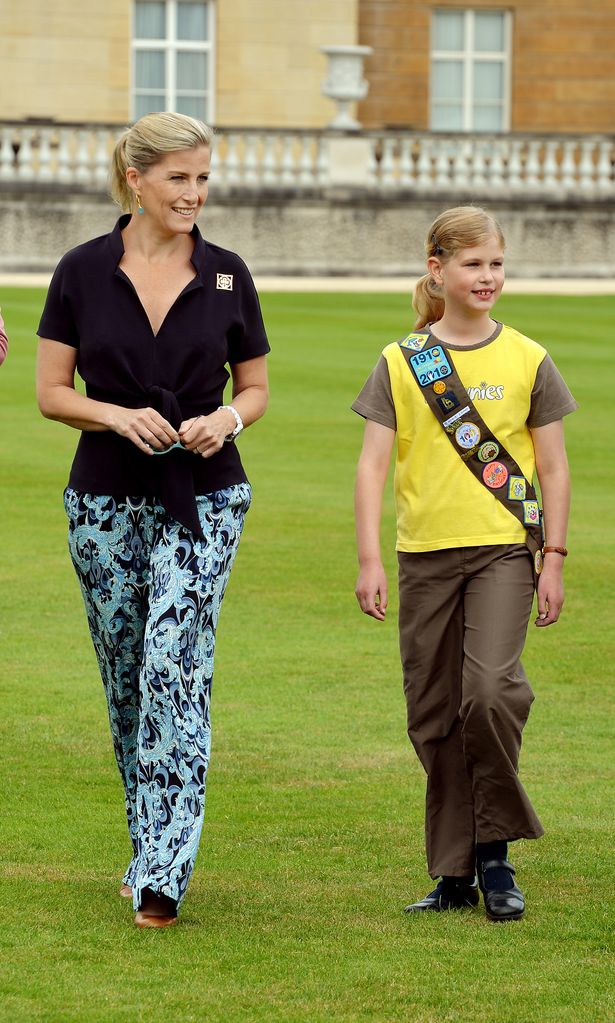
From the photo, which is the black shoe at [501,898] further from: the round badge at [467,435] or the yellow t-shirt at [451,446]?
the round badge at [467,435]

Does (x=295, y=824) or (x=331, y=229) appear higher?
(x=331, y=229)

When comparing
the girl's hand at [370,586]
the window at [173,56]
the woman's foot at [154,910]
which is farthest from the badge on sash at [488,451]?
the window at [173,56]

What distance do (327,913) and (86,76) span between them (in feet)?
114

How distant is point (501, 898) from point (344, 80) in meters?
31.0

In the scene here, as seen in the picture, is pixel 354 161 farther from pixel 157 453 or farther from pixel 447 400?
pixel 157 453

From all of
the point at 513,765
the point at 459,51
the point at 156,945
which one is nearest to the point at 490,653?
the point at 513,765

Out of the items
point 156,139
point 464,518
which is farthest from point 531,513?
point 156,139

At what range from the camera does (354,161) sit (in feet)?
111

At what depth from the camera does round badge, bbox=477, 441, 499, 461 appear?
5.20m

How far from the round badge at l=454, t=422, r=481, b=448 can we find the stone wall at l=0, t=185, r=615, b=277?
27.2 m

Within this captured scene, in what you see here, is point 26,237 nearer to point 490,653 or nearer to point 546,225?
point 546,225

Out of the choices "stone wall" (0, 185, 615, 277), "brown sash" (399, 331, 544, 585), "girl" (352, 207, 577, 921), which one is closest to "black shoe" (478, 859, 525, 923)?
"girl" (352, 207, 577, 921)

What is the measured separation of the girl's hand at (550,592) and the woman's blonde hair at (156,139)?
133 centimetres

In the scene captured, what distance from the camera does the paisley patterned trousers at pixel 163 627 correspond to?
5043 millimetres
